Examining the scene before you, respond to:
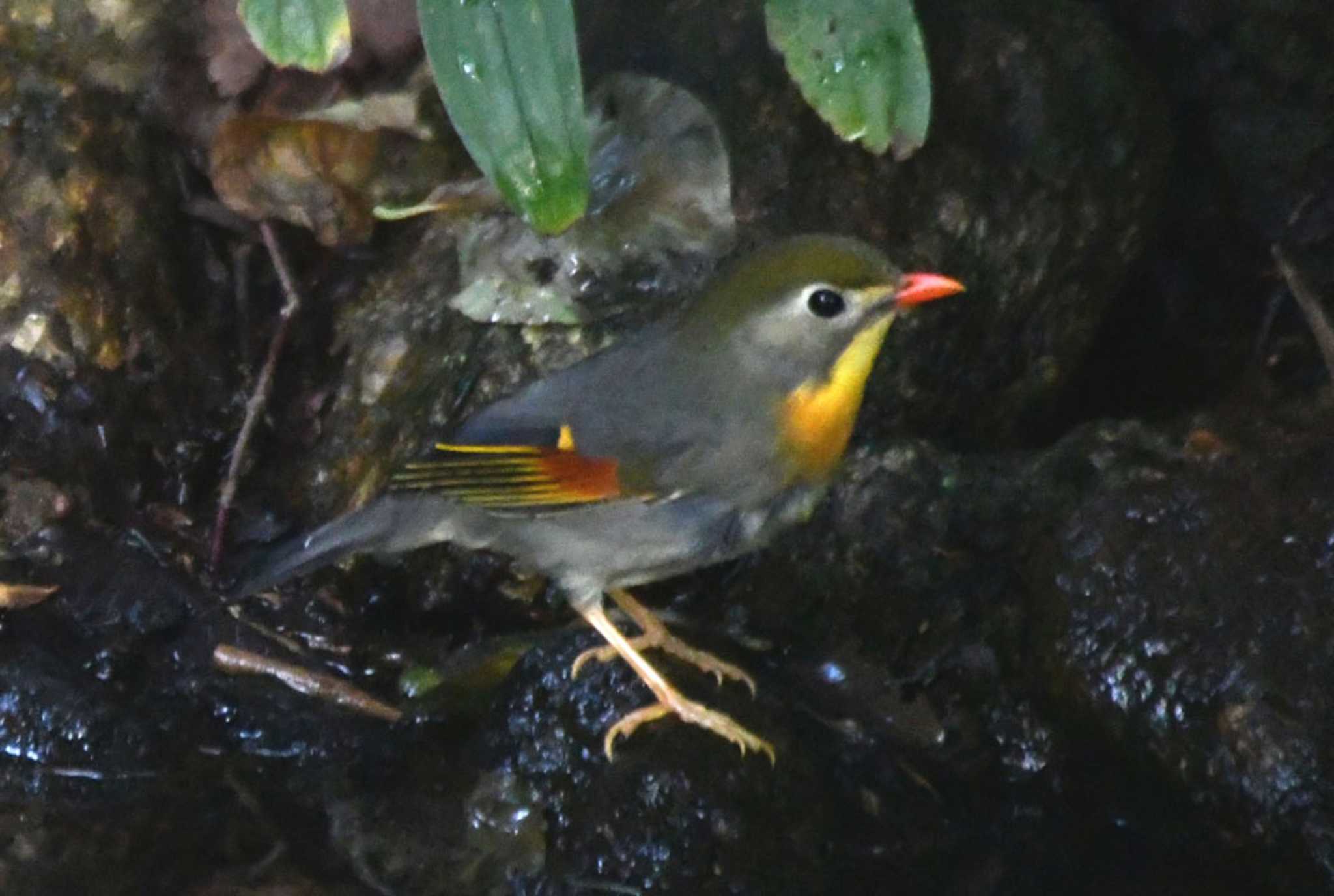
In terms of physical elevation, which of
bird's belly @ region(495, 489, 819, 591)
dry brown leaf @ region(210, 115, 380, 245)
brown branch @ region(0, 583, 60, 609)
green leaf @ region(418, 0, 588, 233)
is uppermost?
green leaf @ region(418, 0, 588, 233)

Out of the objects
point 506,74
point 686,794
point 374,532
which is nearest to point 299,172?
point 374,532

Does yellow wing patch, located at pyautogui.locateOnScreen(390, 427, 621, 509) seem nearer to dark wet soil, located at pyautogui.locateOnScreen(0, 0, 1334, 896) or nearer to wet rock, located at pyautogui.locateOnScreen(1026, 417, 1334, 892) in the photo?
dark wet soil, located at pyautogui.locateOnScreen(0, 0, 1334, 896)

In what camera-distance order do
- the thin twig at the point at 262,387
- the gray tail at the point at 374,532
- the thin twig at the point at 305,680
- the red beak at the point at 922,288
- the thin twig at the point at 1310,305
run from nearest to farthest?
the red beak at the point at 922,288
the gray tail at the point at 374,532
the thin twig at the point at 305,680
the thin twig at the point at 1310,305
the thin twig at the point at 262,387

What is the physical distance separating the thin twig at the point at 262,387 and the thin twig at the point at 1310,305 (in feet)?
8.87

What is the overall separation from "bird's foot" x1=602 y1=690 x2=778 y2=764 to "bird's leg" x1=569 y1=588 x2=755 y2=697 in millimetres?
175

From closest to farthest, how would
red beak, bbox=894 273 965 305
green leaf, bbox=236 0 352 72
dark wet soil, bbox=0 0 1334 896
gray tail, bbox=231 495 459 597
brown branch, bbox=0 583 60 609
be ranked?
green leaf, bbox=236 0 352 72 → red beak, bbox=894 273 965 305 → dark wet soil, bbox=0 0 1334 896 → gray tail, bbox=231 495 459 597 → brown branch, bbox=0 583 60 609

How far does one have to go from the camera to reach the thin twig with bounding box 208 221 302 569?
4.03 metres

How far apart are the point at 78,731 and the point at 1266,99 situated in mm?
3608

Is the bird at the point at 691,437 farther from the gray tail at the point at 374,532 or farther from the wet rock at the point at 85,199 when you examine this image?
the wet rock at the point at 85,199

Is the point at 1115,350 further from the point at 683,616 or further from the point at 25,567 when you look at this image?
the point at 25,567

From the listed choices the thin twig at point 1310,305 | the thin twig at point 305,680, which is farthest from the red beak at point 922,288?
the thin twig at point 305,680

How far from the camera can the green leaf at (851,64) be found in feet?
9.78

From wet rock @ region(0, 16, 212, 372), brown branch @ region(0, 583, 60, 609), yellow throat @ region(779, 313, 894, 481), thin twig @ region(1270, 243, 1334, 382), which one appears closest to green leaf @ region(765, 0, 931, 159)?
yellow throat @ region(779, 313, 894, 481)

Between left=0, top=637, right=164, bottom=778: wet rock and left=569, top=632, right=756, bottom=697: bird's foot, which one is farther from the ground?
left=0, top=637, right=164, bottom=778: wet rock
